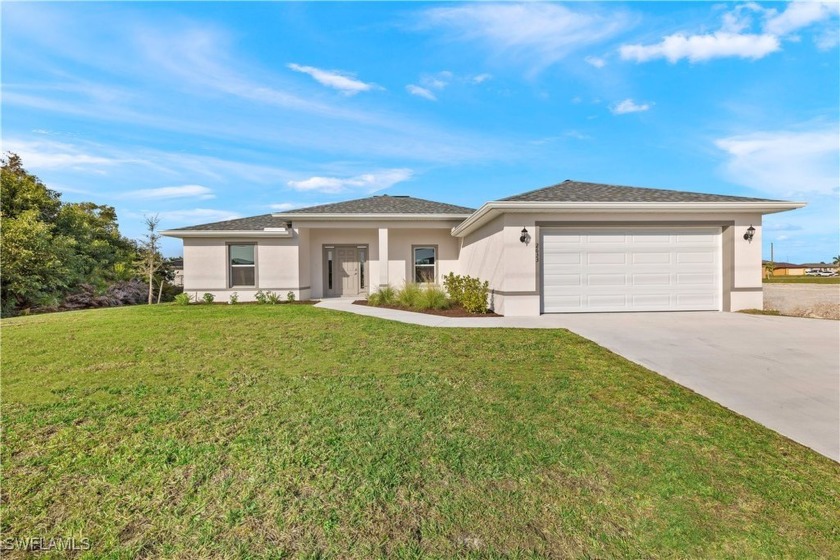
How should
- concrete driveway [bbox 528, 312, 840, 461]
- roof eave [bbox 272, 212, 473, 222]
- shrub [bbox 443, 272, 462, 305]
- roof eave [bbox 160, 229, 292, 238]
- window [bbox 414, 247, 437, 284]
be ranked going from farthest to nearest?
window [bbox 414, 247, 437, 284] → roof eave [bbox 160, 229, 292, 238] → roof eave [bbox 272, 212, 473, 222] → shrub [bbox 443, 272, 462, 305] → concrete driveway [bbox 528, 312, 840, 461]

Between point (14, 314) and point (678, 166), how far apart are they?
2770 centimetres

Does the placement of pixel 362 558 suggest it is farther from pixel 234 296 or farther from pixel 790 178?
pixel 790 178

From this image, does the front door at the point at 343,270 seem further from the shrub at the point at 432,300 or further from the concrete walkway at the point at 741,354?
the concrete walkway at the point at 741,354

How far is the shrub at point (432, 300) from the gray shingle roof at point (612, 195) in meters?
3.73

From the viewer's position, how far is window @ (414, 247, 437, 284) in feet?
53.7

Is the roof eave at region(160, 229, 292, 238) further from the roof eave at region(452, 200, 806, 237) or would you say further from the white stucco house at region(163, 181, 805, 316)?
the roof eave at region(452, 200, 806, 237)

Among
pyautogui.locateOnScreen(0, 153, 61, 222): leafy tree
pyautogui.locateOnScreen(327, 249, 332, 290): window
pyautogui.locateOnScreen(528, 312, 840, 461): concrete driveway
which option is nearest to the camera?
pyautogui.locateOnScreen(528, 312, 840, 461): concrete driveway

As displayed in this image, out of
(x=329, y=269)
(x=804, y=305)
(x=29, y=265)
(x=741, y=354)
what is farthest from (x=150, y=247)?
(x=804, y=305)

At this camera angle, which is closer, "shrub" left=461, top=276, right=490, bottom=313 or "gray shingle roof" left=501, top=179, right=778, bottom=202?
"gray shingle roof" left=501, top=179, right=778, bottom=202

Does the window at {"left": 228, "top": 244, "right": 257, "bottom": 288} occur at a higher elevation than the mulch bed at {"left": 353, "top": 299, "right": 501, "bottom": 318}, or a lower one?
higher

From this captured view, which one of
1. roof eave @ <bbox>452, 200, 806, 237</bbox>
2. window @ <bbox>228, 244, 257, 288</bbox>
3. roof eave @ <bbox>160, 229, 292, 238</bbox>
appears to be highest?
roof eave @ <bbox>452, 200, 806, 237</bbox>

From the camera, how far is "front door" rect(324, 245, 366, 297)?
54.2ft

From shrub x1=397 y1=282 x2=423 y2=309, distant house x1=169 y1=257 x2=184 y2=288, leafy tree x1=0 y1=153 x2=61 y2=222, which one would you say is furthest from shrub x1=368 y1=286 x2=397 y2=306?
leafy tree x1=0 y1=153 x2=61 y2=222

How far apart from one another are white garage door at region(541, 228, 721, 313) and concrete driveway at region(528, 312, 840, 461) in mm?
740
